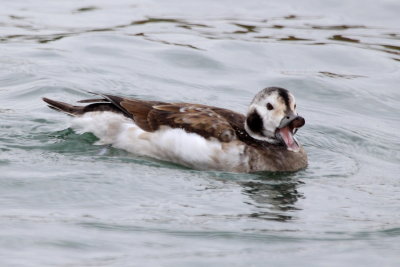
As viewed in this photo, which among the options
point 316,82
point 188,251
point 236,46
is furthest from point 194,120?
point 236,46

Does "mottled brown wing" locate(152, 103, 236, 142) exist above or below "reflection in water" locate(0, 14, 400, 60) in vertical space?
below

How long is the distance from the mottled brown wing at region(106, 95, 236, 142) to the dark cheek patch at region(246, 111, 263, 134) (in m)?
0.23

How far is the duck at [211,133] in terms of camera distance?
9922 mm

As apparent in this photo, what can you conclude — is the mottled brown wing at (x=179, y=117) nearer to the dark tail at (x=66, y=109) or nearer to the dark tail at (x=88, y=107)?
the dark tail at (x=88, y=107)

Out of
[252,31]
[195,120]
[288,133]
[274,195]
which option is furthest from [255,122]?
[252,31]

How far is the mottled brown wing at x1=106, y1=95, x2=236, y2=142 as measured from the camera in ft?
32.6

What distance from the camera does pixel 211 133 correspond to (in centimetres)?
990

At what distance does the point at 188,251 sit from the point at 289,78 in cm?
712

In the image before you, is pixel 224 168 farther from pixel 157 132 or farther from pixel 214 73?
pixel 214 73

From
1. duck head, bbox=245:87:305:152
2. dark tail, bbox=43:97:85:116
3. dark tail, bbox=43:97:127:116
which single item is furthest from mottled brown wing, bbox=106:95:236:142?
dark tail, bbox=43:97:85:116

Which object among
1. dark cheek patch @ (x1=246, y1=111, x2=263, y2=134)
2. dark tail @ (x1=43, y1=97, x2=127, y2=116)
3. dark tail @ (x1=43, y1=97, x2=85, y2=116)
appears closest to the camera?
dark cheek patch @ (x1=246, y1=111, x2=263, y2=134)

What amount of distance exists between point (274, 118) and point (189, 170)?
99 centimetres

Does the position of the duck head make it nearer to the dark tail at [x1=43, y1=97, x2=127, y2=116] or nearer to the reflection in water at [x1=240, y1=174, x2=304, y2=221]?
the reflection in water at [x1=240, y1=174, x2=304, y2=221]

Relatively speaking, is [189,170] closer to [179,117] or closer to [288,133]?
[179,117]
